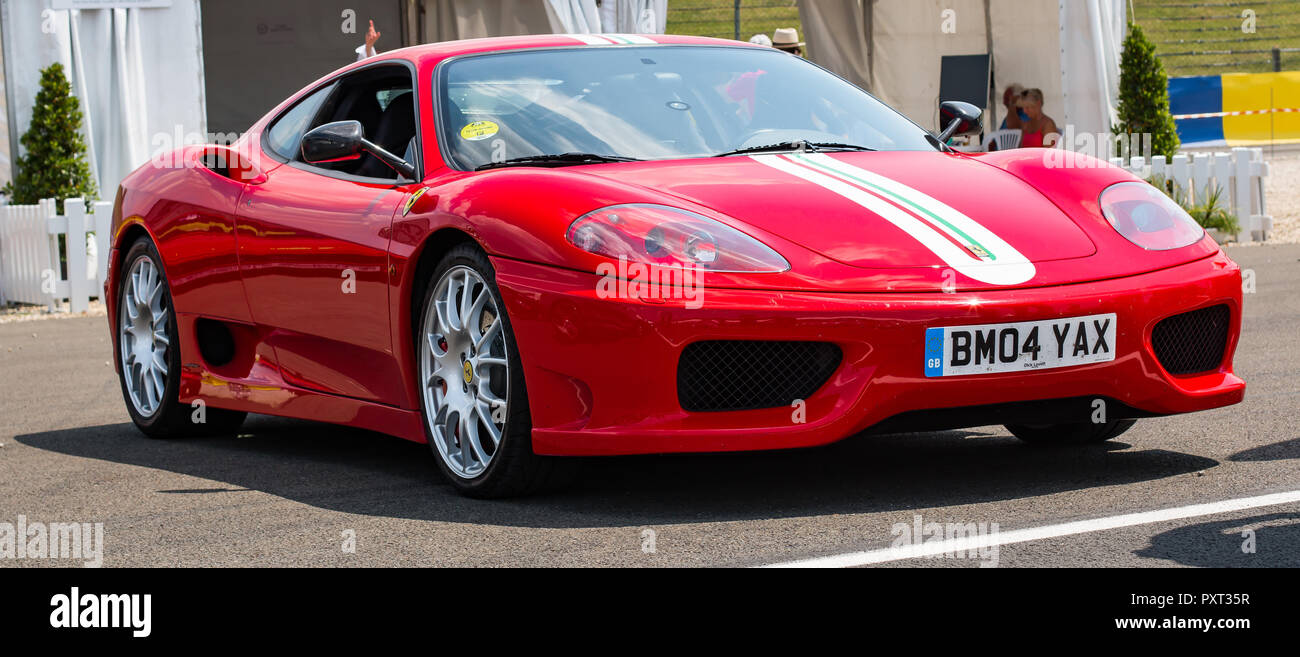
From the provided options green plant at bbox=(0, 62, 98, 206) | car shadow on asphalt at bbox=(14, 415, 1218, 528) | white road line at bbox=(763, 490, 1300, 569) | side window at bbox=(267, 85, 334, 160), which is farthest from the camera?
green plant at bbox=(0, 62, 98, 206)

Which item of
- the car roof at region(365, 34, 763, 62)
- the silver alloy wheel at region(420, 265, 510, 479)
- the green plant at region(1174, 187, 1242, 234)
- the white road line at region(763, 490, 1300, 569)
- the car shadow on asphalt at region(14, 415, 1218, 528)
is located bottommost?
the green plant at region(1174, 187, 1242, 234)

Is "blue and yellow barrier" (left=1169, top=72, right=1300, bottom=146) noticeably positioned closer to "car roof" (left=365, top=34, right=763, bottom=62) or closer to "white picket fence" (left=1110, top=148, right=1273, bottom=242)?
"white picket fence" (left=1110, top=148, right=1273, bottom=242)

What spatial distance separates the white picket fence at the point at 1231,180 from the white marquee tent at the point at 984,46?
1102 millimetres

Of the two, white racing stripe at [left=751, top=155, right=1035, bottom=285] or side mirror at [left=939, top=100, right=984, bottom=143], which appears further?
side mirror at [left=939, top=100, right=984, bottom=143]

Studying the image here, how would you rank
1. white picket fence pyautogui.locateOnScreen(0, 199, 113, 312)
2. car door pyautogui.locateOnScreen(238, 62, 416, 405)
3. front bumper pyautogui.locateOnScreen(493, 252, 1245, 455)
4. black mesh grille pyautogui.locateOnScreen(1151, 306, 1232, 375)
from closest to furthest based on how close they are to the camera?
front bumper pyautogui.locateOnScreen(493, 252, 1245, 455) < black mesh grille pyautogui.locateOnScreen(1151, 306, 1232, 375) < car door pyautogui.locateOnScreen(238, 62, 416, 405) < white picket fence pyautogui.locateOnScreen(0, 199, 113, 312)

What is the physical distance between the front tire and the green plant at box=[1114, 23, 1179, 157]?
1120 cm

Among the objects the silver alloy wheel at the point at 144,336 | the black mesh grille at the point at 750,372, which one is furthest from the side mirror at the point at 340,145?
the silver alloy wheel at the point at 144,336

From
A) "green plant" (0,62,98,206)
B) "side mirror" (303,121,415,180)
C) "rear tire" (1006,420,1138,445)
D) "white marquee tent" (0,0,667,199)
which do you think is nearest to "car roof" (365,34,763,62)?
"side mirror" (303,121,415,180)

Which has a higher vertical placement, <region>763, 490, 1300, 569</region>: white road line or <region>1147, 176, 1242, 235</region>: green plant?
<region>763, 490, 1300, 569</region>: white road line

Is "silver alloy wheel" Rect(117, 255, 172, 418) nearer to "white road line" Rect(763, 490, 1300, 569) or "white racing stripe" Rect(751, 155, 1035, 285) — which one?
"white racing stripe" Rect(751, 155, 1035, 285)

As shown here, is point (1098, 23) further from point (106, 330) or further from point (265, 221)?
point (265, 221)

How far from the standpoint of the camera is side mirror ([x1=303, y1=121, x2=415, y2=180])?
5.12 meters

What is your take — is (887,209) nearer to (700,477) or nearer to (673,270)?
(673,270)

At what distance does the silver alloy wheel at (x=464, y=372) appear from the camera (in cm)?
462
